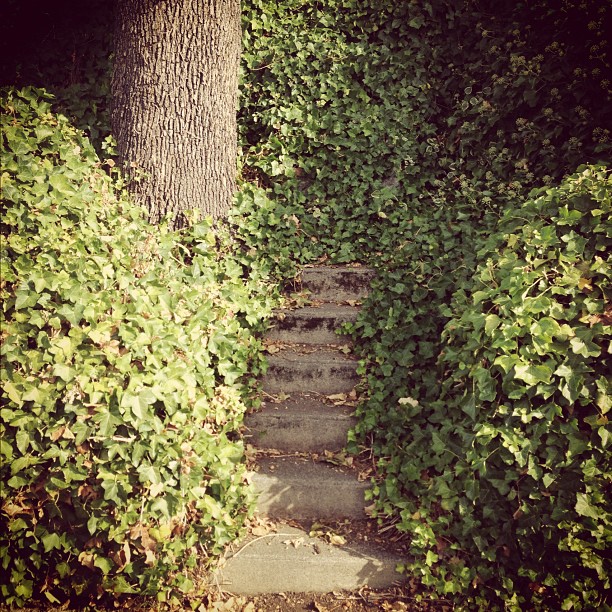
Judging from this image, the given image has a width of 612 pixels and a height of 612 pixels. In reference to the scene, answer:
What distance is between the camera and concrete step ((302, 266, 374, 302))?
4207 millimetres

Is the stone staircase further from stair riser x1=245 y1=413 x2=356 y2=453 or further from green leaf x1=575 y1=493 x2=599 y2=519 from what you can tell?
green leaf x1=575 y1=493 x2=599 y2=519

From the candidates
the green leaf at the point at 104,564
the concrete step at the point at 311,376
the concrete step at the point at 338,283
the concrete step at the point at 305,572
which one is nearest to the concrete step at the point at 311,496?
the concrete step at the point at 305,572

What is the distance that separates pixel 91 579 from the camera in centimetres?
223

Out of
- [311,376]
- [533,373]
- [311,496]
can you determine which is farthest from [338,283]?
[533,373]

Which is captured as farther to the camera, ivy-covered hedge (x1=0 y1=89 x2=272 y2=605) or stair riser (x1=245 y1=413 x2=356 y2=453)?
stair riser (x1=245 y1=413 x2=356 y2=453)

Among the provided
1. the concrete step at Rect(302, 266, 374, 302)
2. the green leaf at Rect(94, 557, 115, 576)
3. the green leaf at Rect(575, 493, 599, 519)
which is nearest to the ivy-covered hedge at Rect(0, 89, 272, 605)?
the green leaf at Rect(94, 557, 115, 576)

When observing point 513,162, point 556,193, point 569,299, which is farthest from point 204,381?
point 513,162

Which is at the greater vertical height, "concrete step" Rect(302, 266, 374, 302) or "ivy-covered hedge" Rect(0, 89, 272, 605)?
"concrete step" Rect(302, 266, 374, 302)

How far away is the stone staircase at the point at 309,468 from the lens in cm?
252

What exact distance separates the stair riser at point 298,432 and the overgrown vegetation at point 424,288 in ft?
0.59

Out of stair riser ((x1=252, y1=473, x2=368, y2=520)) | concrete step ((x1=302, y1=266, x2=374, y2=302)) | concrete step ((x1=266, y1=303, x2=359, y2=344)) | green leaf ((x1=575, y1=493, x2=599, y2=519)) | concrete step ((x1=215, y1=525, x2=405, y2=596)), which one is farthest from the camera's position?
concrete step ((x1=302, y1=266, x2=374, y2=302))

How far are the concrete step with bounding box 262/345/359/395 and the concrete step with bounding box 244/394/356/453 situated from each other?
0.27m

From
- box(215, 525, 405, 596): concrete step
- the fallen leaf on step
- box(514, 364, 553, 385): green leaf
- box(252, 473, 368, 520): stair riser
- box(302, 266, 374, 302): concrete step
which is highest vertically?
box(302, 266, 374, 302): concrete step

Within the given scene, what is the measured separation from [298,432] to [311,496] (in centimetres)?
50
